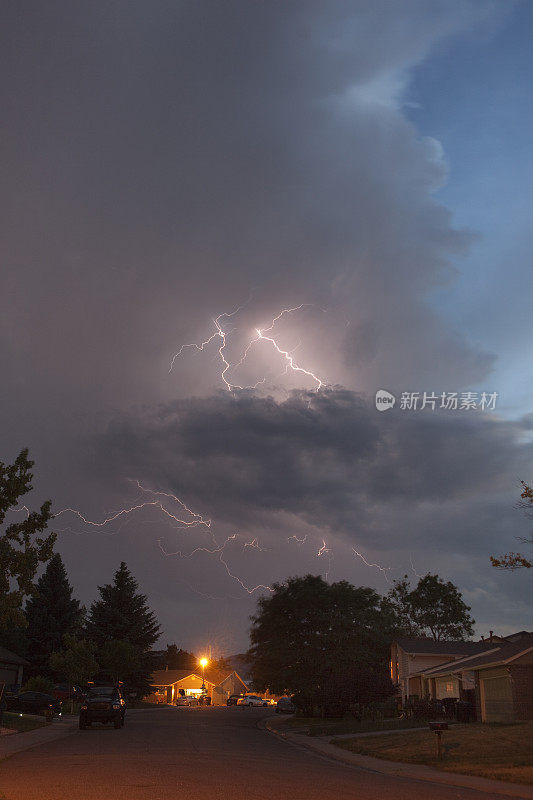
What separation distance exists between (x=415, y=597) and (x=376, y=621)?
1613 inches

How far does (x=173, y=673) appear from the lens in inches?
4562

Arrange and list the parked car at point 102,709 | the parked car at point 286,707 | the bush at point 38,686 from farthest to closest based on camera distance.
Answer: the parked car at point 286,707 < the bush at point 38,686 < the parked car at point 102,709

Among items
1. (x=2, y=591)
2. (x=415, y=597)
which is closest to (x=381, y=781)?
(x=2, y=591)

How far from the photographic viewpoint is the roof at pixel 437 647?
5069cm

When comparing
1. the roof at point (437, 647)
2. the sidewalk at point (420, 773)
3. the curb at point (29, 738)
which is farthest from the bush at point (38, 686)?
the sidewalk at point (420, 773)

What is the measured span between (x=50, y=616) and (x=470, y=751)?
49.7m

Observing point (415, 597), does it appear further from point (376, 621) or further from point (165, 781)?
point (165, 781)

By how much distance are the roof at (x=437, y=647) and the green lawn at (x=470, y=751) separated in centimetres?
2704

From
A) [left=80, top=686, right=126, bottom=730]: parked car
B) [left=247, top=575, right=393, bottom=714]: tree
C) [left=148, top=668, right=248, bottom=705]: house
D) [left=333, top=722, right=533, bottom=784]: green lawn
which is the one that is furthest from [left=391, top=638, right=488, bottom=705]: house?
[left=148, top=668, right=248, bottom=705]: house

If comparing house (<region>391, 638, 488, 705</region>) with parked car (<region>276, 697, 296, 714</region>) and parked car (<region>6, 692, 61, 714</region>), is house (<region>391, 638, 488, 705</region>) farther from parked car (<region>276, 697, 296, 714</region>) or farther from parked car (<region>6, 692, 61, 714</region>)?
parked car (<region>6, 692, 61, 714</region>)

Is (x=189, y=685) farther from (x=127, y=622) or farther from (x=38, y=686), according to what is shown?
(x=38, y=686)

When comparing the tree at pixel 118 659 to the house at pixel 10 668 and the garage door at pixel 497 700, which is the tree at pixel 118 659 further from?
the garage door at pixel 497 700

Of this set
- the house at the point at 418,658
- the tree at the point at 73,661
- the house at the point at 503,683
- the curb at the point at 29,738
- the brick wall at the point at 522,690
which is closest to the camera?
the curb at the point at 29,738

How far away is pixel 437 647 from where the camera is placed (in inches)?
2046
